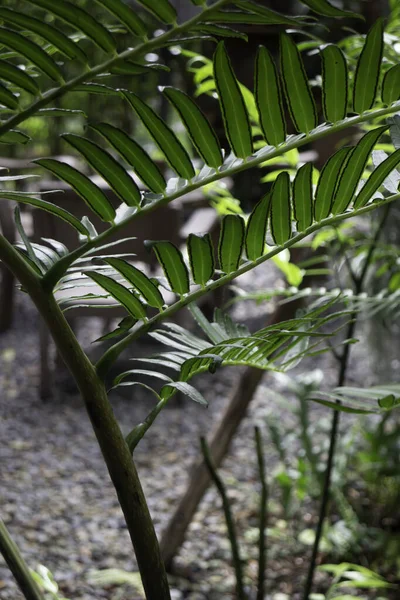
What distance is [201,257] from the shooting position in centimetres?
49

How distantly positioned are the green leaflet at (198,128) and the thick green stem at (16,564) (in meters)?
0.30

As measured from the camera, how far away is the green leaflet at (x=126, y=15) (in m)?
0.41

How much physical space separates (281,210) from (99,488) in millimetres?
1731

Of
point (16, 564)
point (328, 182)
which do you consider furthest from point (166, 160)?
point (16, 564)

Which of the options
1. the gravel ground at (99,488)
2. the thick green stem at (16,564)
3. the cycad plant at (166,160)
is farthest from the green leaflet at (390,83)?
the gravel ground at (99,488)

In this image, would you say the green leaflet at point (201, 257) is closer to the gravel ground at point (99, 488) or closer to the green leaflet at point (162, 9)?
the green leaflet at point (162, 9)

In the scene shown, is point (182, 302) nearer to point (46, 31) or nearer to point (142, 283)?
point (142, 283)

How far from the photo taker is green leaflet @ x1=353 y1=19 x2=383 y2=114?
0.46m

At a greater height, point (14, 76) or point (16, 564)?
point (14, 76)

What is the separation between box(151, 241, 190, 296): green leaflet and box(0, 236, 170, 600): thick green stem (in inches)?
3.1

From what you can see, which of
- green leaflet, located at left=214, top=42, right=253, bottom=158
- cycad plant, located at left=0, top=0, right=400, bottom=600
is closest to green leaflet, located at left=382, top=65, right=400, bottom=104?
cycad plant, located at left=0, top=0, right=400, bottom=600

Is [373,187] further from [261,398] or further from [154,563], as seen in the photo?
[261,398]

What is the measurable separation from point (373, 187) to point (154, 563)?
0.32 meters

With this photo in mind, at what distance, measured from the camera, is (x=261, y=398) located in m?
2.78
